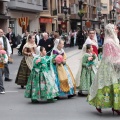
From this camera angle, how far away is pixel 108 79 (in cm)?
814

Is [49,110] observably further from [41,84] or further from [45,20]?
[45,20]

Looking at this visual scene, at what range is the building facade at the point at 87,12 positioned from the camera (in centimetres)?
6275

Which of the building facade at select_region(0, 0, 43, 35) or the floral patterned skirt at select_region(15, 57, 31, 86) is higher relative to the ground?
the building facade at select_region(0, 0, 43, 35)

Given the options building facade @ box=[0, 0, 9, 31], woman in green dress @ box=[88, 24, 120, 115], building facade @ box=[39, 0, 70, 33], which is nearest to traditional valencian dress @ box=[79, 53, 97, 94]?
woman in green dress @ box=[88, 24, 120, 115]

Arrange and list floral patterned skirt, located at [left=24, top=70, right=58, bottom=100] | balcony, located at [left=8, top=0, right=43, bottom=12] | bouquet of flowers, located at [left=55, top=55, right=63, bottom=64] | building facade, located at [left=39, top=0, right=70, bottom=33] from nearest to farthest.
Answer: floral patterned skirt, located at [left=24, top=70, right=58, bottom=100] → bouquet of flowers, located at [left=55, top=55, right=63, bottom=64] → balcony, located at [left=8, top=0, right=43, bottom=12] → building facade, located at [left=39, top=0, right=70, bottom=33]

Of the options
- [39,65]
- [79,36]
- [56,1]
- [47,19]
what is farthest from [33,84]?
[56,1]

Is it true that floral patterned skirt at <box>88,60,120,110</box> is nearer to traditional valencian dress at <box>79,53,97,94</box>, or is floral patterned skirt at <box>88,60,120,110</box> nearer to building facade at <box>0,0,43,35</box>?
traditional valencian dress at <box>79,53,97,94</box>

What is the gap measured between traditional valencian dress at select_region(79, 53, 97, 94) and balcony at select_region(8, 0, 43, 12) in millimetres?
28872

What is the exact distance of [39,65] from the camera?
32.8 feet

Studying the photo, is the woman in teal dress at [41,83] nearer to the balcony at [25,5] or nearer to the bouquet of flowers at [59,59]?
the bouquet of flowers at [59,59]

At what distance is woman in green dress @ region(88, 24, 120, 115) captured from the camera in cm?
805

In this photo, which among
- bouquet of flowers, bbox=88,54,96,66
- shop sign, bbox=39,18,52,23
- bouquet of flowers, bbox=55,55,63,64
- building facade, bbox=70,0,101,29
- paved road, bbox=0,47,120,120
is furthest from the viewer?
building facade, bbox=70,0,101,29

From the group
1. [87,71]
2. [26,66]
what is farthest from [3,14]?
[87,71]

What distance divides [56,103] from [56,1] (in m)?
44.3
